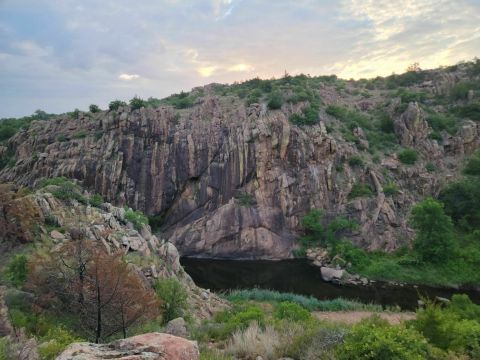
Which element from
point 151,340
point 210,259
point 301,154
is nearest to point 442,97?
point 301,154

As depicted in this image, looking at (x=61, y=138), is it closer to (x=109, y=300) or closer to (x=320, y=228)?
(x=320, y=228)

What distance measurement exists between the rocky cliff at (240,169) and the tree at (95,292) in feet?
87.3

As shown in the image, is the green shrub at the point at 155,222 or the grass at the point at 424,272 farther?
the green shrub at the point at 155,222

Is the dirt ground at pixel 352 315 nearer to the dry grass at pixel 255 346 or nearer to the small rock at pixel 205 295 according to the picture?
the small rock at pixel 205 295

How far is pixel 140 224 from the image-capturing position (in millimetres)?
26219

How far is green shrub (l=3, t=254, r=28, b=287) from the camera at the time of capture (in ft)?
48.7

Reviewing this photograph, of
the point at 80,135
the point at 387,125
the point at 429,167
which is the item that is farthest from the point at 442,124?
the point at 80,135

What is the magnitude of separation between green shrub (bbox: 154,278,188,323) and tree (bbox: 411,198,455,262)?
78.4 ft

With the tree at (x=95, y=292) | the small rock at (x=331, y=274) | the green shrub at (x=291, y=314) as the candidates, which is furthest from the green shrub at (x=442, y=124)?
the tree at (x=95, y=292)

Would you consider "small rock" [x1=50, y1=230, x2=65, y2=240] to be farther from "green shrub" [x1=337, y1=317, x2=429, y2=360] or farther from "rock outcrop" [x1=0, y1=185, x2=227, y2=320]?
"green shrub" [x1=337, y1=317, x2=429, y2=360]

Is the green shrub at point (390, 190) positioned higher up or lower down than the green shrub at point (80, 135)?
lower down

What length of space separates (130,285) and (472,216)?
3680 cm

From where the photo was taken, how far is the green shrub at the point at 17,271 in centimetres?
1484

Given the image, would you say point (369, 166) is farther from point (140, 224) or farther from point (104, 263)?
point (104, 263)
